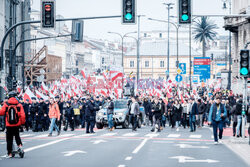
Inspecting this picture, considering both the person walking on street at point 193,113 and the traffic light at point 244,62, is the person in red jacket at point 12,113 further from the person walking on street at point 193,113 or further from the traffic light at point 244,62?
the person walking on street at point 193,113

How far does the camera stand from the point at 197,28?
99.6 meters

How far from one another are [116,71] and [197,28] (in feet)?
173

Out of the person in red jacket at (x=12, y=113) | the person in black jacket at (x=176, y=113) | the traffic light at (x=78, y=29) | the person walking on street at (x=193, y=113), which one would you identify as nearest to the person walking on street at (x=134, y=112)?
the person walking on street at (x=193, y=113)

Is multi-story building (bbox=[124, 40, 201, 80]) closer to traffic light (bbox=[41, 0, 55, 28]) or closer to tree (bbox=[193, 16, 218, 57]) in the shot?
tree (bbox=[193, 16, 218, 57])

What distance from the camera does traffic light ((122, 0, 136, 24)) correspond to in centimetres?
2094

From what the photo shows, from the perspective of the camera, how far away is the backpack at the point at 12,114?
642 inches

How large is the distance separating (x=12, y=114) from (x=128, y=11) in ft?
20.9

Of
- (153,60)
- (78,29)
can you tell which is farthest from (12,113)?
(153,60)

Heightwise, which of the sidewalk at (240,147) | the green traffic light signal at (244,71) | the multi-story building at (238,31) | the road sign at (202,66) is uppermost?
the multi-story building at (238,31)

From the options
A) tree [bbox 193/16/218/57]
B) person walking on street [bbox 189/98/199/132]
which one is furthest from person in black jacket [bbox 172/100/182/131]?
tree [bbox 193/16/218/57]

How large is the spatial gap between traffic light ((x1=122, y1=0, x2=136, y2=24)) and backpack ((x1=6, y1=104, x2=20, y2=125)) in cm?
617

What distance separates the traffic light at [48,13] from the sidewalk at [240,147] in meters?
7.38

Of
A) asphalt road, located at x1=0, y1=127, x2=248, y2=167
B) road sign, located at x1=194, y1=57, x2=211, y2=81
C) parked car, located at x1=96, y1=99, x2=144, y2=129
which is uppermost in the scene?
road sign, located at x1=194, y1=57, x2=211, y2=81

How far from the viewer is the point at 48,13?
2227 cm
